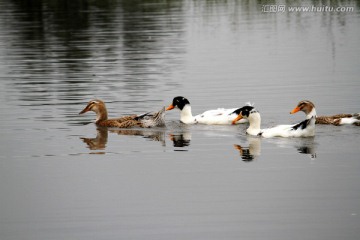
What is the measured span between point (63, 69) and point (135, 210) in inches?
767

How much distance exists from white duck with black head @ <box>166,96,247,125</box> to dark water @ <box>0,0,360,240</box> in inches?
8.2

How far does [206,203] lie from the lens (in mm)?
13547

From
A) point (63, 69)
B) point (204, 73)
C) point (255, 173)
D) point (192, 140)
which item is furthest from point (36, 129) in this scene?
point (63, 69)

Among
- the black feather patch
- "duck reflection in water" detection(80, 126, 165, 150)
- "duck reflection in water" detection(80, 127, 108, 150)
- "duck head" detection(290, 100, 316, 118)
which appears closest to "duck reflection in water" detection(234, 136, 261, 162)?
the black feather patch

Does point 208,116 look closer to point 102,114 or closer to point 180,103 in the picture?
point 180,103

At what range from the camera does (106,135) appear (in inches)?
771

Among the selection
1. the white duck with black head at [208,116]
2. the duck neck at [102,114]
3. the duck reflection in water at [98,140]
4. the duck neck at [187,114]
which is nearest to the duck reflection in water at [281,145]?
the white duck with black head at [208,116]

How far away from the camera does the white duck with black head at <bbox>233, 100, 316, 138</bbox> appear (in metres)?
17.7

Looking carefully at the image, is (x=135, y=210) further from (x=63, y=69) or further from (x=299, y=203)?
(x=63, y=69)

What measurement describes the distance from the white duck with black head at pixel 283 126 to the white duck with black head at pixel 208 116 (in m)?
0.35

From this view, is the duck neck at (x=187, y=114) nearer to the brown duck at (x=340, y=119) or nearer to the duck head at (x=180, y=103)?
the duck head at (x=180, y=103)

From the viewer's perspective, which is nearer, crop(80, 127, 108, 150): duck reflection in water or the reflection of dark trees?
Result: crop(80, 127, 108, 150): duck reflection in water

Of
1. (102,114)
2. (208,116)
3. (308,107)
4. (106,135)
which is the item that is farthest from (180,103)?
(308,107)

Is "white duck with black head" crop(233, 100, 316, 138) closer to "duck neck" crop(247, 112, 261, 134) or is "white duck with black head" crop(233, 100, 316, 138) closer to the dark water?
"duck neck" crop(247, 112, 261, 134)
